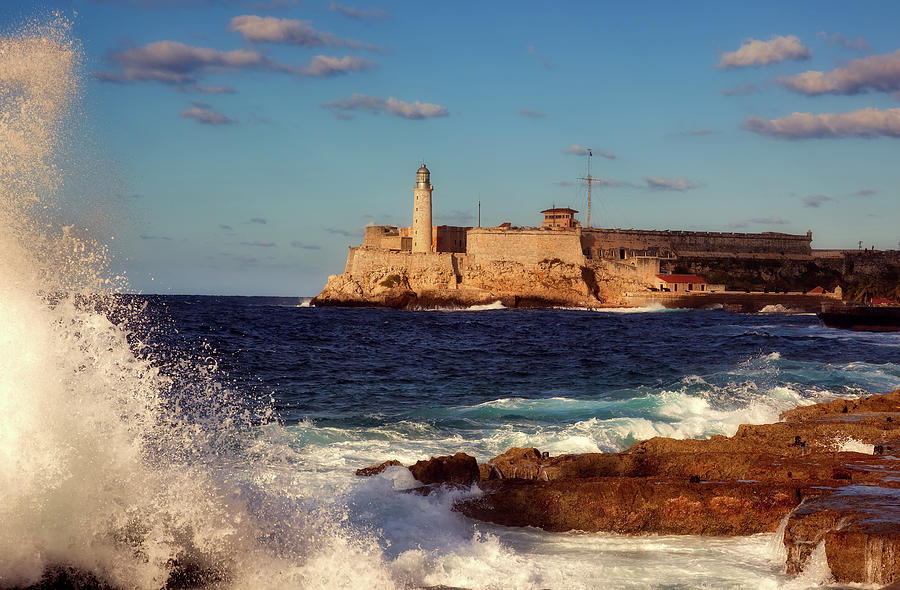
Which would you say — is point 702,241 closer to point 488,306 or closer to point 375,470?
point 488,306

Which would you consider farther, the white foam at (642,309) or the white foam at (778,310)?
the white foam at (778,310)

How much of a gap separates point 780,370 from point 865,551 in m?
17.0

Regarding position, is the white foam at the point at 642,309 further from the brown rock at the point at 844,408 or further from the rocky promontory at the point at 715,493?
the rocky promontory at the point at 715,493

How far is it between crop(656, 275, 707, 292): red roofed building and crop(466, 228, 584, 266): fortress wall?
7.63 m

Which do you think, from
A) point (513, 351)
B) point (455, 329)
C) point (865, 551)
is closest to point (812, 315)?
point (455, 329)

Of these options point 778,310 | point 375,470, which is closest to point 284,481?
point 375,470

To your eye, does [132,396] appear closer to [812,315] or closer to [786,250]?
[812,315]

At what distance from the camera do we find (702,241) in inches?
3401

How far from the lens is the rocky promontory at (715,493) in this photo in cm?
612

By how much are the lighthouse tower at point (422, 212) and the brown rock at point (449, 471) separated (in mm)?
62309

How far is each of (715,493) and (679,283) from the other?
69119 millimetres

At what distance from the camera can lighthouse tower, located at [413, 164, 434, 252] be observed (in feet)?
229

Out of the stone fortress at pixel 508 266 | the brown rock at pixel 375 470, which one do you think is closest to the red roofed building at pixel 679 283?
the stone fortress at pixel 508 266

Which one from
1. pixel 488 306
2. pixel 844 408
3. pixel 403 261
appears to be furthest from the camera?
pixel 403 261
